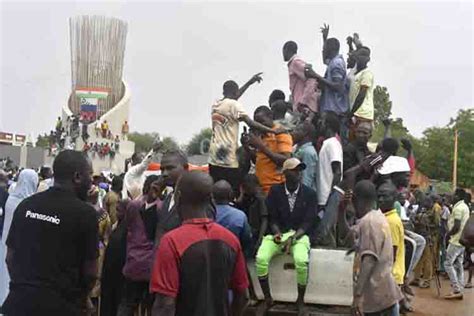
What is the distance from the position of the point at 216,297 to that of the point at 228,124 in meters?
3.99

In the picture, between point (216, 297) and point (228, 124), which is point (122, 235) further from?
point (216, 297)

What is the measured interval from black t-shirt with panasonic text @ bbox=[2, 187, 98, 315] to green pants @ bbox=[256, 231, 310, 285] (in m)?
2.70

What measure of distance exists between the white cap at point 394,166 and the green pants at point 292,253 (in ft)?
5.75

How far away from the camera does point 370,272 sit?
4938 millimetres

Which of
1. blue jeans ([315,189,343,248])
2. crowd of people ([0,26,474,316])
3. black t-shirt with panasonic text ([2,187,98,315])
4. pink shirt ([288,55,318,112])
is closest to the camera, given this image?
crowd of people ([0,26,474,316])

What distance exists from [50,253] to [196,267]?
3.02ft

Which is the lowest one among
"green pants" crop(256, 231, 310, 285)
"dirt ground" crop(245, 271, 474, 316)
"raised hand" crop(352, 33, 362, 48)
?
"dirt ground" crop(245, 271, 474, 316)

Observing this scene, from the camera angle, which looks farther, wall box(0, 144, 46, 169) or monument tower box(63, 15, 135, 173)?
monument tower box(63, 15, 135, 173)

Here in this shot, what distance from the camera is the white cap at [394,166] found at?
7.62m

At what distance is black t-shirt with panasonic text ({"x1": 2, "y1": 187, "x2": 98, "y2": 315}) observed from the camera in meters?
3.61

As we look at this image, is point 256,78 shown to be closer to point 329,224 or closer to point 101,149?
point 329,224

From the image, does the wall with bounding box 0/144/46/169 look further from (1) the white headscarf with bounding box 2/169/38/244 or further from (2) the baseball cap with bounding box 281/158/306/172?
(2) the baseball cap with bounding box 281/158/306/172

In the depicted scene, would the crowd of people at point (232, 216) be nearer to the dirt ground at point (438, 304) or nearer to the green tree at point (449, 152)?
the dirt ground at point (438, 304)

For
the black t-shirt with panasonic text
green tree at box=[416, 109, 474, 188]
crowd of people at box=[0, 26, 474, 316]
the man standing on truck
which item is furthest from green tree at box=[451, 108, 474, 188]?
the black t-shirt with panasonic text
